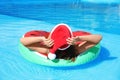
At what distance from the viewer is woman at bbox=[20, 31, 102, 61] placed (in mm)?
2696

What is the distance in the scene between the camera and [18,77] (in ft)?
8.82

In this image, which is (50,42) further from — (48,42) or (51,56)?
(51,56)

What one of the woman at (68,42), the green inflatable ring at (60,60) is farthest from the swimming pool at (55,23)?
the woman at (68,42)

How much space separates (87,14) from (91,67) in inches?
117

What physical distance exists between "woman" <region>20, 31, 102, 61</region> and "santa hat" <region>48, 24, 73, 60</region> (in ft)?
0.15

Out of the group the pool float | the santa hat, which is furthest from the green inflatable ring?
the santa hat

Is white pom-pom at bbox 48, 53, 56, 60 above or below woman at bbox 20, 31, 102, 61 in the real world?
below

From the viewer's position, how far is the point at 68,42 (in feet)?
8.71

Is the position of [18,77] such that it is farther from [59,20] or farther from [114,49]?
[59,20]

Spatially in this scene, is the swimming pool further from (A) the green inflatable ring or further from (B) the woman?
(B) the woman

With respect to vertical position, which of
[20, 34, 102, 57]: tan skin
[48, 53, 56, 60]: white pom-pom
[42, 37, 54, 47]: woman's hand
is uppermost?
[20, 34, 102, 57]: tan skin

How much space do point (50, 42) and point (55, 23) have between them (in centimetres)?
230

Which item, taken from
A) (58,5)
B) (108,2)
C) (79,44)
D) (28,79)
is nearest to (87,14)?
(58,5)

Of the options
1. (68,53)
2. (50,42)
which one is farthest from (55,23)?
(50,42)
